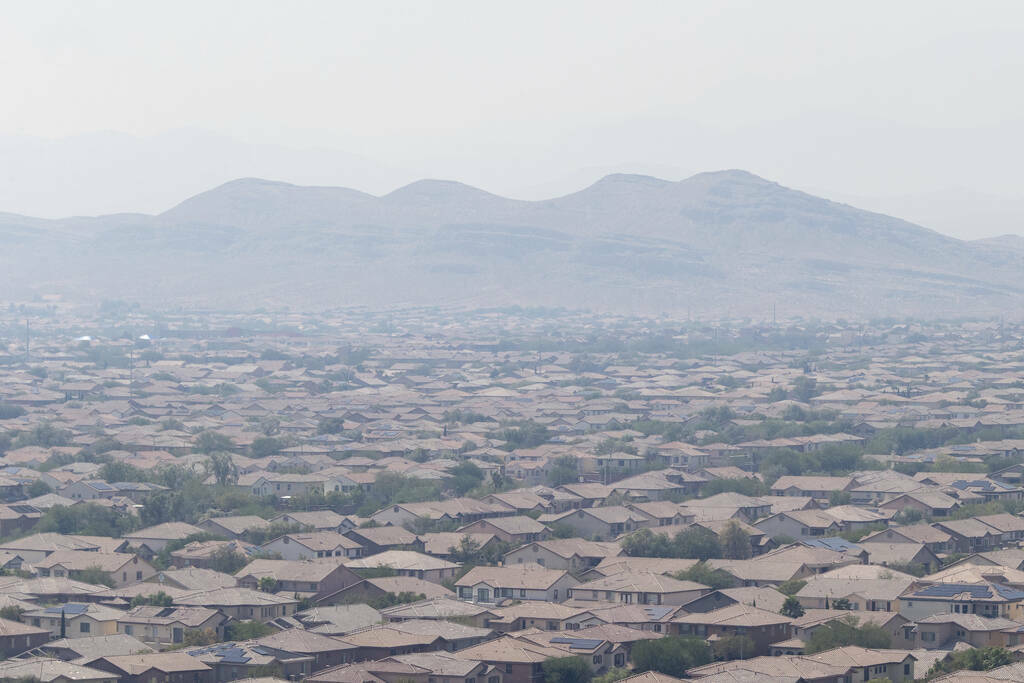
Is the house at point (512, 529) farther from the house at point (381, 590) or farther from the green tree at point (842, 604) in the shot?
the green tree at point (842, 604)

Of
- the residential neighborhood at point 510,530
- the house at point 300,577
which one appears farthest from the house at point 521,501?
the house at point 300,577

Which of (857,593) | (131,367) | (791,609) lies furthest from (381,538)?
(131,367)

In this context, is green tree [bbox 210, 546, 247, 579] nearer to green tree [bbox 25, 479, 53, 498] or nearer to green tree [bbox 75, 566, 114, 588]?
green tree [bbox 75, 566, 114, 588]

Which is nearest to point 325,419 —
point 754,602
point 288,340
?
point 754,602

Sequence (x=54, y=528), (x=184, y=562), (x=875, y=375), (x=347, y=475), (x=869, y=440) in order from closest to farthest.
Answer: (x=184, y=562), (x=54, y=528), (x=347, y=475), (x=869, y=440), (x=875, y=375)

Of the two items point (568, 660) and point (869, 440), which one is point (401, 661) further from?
point (869, 440)
